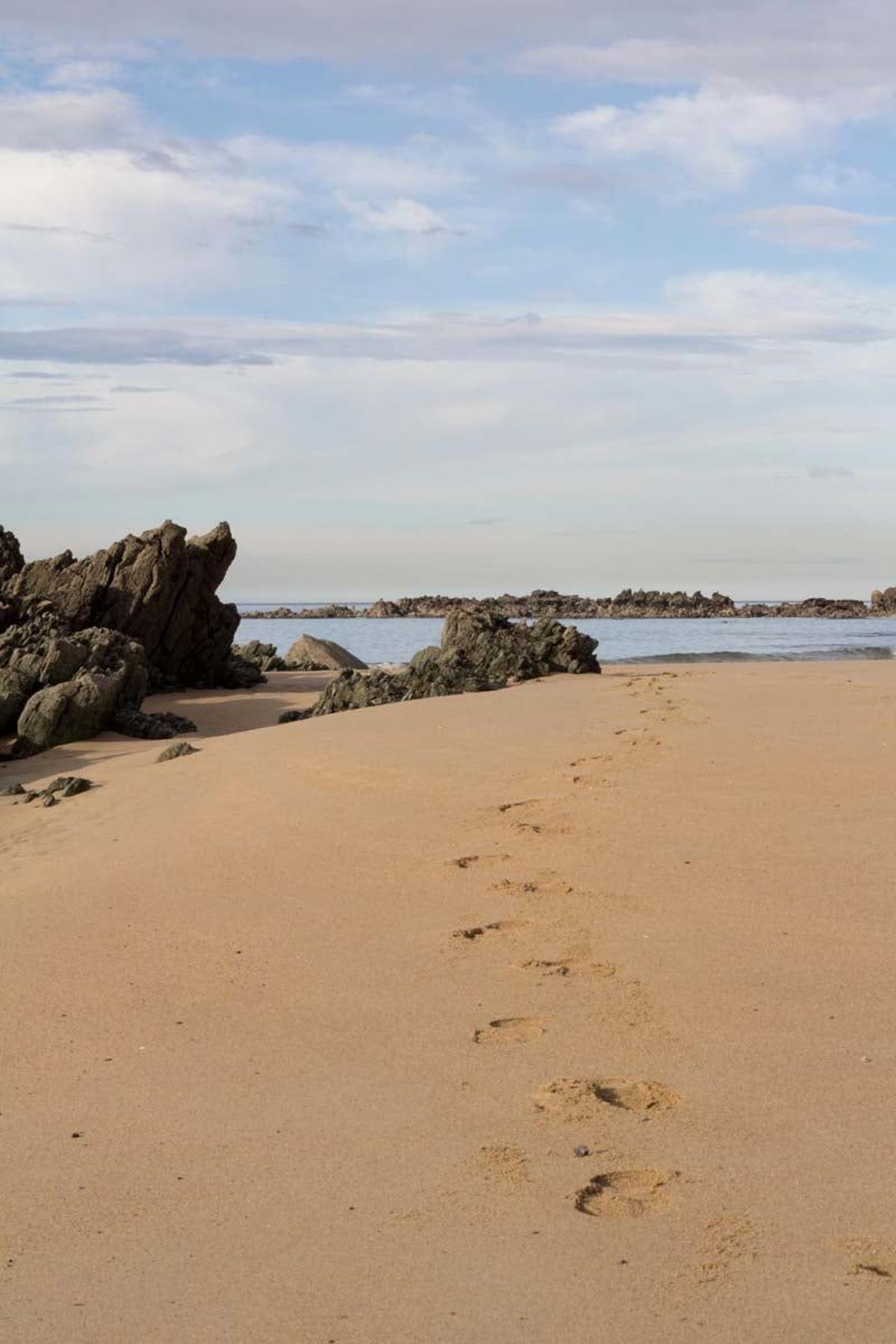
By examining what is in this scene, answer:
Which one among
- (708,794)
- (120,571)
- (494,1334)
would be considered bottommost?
(494,1334)

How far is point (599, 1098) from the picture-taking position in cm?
395

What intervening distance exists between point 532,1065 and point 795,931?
5.08 feet

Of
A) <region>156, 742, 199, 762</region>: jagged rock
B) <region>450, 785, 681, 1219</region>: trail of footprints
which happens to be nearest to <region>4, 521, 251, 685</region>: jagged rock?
<region>156, 742, 199, 762</region>: jagged rock

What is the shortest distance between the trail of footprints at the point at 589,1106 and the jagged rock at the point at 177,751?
6822 mm

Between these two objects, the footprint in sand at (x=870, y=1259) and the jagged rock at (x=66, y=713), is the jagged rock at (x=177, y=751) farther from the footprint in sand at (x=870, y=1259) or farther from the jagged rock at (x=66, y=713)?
the footprint in sand at (x=870, y=1259)

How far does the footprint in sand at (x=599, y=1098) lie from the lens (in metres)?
3.86

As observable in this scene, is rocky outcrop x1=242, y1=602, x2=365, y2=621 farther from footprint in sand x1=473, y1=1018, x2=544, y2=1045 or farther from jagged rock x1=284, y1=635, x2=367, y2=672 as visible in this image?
footprint in sand x1=473, y1=1018, x2=544, y2=1045

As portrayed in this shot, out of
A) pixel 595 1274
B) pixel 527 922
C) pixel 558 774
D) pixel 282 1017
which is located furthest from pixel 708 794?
pixel 595 1274

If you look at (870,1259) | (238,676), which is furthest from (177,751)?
(238,676)

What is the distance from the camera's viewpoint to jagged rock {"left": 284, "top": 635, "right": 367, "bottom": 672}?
91.7 ft

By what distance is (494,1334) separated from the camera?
2830mm

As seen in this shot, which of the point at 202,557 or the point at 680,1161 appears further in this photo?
the point at 202,557

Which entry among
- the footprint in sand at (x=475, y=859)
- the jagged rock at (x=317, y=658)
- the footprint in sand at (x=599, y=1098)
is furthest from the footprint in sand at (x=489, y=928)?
the jagged rock at (x=317, y=658)

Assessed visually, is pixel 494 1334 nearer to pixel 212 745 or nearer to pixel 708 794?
pixel 708 794
